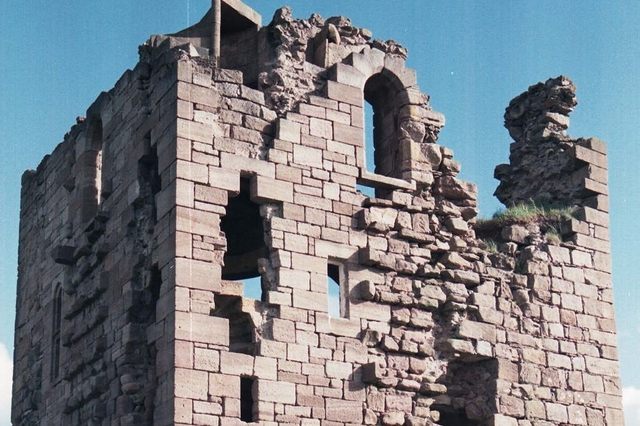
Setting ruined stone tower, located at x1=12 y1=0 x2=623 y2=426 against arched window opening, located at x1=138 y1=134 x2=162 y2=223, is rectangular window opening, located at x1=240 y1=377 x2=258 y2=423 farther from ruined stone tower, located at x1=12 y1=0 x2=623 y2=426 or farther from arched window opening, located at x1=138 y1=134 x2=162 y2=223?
arched window opening, located at x1=138 y1=134 x2=162 y2=223

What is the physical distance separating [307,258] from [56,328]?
15.3ft

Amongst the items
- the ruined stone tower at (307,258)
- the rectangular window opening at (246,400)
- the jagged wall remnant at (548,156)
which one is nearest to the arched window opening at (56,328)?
the ruined stone tower at (307,258)

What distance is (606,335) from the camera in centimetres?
1712

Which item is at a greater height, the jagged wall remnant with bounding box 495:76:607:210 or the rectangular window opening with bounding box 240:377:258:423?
the jagged wall remnant with bounding box 495:76:607:210

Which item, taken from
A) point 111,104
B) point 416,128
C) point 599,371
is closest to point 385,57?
point 416,128

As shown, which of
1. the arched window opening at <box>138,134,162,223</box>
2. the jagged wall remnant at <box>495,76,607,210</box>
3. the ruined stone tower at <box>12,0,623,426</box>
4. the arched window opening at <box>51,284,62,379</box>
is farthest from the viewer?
the jagged wall remnant at <box>495,76,607,210</box>

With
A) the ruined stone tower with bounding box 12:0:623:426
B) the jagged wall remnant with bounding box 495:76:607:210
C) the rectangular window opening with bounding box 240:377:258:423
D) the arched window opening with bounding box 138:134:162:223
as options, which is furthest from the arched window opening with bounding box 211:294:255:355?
the jagged wall remnant with bounding box 495:76:607:210

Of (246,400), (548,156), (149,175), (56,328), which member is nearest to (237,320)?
(246,400)

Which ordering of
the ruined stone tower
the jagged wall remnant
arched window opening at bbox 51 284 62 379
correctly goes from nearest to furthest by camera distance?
the ruined stone tower
arched window opening at bbox 51 284 62 379
the jagged wall remnant

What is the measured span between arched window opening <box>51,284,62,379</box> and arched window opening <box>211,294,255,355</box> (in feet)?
12.6

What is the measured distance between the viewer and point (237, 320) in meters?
14.7

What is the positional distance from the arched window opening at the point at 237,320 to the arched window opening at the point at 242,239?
3409 mm

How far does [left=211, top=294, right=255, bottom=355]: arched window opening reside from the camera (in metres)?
14.4

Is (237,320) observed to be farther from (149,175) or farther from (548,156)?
(548,156)
